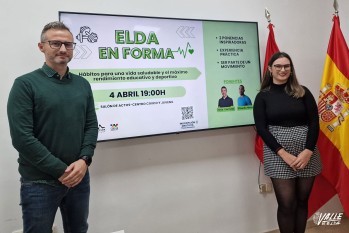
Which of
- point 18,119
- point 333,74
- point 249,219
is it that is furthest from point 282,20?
point 18,119

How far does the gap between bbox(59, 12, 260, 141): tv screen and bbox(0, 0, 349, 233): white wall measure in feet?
0.51

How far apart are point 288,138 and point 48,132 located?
4.83 feet

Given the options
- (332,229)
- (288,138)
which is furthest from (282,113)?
(332,229)

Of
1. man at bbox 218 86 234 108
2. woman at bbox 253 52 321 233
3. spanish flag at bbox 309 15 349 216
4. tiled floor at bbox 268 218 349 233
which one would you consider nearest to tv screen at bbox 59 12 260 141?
man at bbox 218 86 234 108

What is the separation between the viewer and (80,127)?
4.92 ft

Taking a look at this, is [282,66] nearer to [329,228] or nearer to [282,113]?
[282,113]

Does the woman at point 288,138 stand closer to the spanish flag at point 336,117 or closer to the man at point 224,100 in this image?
the man at point 224,100

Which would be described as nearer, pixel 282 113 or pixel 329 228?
pixel 282 113
